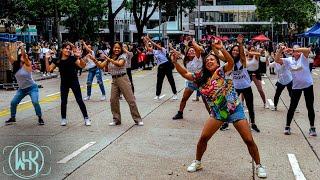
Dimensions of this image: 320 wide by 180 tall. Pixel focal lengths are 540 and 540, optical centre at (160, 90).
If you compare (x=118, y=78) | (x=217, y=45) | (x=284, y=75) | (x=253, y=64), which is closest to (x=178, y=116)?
(x=118, y=78)

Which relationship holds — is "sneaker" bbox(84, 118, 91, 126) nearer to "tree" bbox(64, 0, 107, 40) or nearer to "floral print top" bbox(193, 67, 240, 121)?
"floral print top" bbox(193, 67, 240, 121)

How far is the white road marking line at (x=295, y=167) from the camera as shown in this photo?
6.80 m

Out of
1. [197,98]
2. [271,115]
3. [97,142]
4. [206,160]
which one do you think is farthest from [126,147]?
[197,98]

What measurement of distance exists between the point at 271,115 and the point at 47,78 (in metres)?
16.6

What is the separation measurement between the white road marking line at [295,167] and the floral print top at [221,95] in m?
1.18

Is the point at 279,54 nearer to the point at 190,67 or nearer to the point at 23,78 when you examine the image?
the point at 190,67

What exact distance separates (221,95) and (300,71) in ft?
10.9

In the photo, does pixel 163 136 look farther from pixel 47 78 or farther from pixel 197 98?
pixel 47 78

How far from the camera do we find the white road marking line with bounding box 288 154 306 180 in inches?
268

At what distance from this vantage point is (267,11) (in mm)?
50156

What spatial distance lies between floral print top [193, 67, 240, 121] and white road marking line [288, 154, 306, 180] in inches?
46.6

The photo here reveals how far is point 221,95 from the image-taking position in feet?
22.0

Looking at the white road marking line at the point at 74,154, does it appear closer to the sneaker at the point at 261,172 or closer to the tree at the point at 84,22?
the sneaker at the point at 261,172

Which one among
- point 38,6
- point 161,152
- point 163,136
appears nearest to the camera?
point 161,152
